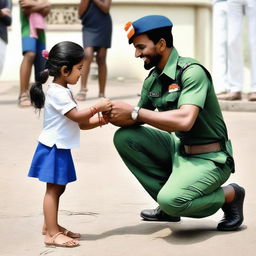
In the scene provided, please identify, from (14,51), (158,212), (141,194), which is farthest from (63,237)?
(14,51)

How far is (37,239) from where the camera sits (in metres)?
5.04

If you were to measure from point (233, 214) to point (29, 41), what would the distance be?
5.44 m

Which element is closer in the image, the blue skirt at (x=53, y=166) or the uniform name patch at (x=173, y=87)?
the blue skirt at (x=53, y=166)

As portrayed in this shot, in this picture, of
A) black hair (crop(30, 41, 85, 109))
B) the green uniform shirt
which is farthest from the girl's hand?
the green uniform shirt

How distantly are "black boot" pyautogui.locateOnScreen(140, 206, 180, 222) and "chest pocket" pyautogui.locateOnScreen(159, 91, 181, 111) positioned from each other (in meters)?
0.60

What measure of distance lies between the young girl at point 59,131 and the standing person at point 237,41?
4.91 metres

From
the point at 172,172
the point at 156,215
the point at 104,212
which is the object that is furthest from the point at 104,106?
the point at 104,212

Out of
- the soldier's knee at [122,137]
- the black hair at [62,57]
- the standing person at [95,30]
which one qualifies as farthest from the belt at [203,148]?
the standing person at [95,30]

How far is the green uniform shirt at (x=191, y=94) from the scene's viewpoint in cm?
493

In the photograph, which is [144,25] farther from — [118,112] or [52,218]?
[52,218]

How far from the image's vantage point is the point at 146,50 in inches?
200

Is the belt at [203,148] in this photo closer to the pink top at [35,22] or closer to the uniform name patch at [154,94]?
the uniform name patch at [154,94]

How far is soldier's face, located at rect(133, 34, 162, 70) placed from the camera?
507 cm

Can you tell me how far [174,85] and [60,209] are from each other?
45.7 inches
